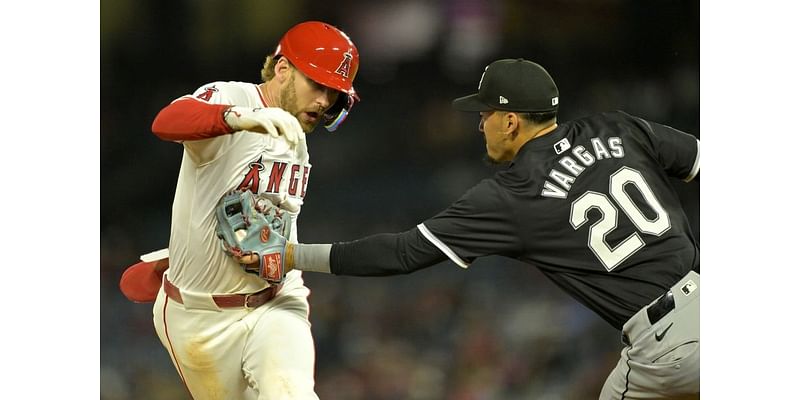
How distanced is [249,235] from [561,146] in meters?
1.15

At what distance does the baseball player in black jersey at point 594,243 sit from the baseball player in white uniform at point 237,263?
24 centimetres

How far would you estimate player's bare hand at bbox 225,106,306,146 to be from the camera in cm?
251

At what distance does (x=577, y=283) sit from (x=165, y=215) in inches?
95.9

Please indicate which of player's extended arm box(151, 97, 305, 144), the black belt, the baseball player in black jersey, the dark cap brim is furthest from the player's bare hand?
the black belt

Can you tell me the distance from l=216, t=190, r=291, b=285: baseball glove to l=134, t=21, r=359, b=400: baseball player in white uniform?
0.06m

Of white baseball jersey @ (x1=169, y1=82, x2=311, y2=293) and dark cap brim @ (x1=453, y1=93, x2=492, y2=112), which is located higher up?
dark cap brim @ (x1=453, y1=93, x2=492, y2=112)

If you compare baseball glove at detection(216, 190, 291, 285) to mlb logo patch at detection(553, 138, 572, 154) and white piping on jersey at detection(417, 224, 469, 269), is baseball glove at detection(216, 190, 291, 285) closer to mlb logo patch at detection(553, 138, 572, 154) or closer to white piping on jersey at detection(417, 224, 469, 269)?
white piping on jersey at detection(417, 224, 469, 269)

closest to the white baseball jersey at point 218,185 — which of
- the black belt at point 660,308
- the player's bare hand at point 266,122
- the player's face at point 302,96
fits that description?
the player's face at point 302,96

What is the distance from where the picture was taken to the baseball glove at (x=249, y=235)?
2.92 meters

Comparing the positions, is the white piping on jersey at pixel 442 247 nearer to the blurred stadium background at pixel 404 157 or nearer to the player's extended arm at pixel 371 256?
the player's extended arm at pixel 371 256

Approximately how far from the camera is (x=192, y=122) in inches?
105

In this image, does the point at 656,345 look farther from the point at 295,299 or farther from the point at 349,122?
the point at 349,122

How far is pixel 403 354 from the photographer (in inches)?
191

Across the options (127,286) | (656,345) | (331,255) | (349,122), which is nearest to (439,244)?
(331,255)
